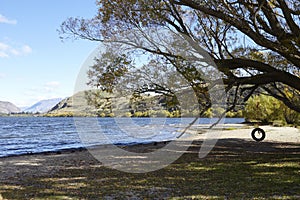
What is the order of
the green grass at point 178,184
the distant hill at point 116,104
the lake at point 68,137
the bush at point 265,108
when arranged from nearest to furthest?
the green grass at point 178,184, the distant hill at point 116,104, the lake at point 68,137, the bush at point 265,108

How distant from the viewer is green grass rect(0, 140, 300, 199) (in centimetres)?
651

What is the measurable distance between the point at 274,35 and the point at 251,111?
34220 mm

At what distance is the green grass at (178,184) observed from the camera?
21.4ft

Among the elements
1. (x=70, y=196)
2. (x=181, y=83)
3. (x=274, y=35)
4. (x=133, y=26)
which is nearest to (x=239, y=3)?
(x=274, y=35)

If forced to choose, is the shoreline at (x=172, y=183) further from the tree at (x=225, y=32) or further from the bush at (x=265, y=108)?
the bush at (x=265, y=108)

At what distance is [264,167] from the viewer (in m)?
9.85

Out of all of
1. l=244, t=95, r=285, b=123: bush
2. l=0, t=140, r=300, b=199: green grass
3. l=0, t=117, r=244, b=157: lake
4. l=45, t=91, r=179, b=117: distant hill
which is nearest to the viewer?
l=0, t=140, r=300, b=199: green grass

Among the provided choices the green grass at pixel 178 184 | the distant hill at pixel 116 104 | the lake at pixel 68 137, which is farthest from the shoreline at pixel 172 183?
the lake at pixel 68 137

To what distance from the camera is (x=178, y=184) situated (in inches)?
301

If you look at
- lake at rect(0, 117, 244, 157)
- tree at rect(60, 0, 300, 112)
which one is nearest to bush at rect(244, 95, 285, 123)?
lake at rect(0, 117, 244, 157)

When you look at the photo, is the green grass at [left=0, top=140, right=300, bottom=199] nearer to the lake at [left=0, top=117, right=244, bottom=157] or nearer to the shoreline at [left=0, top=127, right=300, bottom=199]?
the shoreline at [left=0, top=127, right=300, bottom=199]

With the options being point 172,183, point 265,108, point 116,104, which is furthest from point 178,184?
point 265,108

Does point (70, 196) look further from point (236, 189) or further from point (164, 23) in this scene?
point (164, 23)

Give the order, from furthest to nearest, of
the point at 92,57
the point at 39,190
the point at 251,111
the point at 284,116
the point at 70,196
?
the point at 251,111 < the point at 284,116 < the point at 92,57 < the point at 39,190 < the point at 70,196
